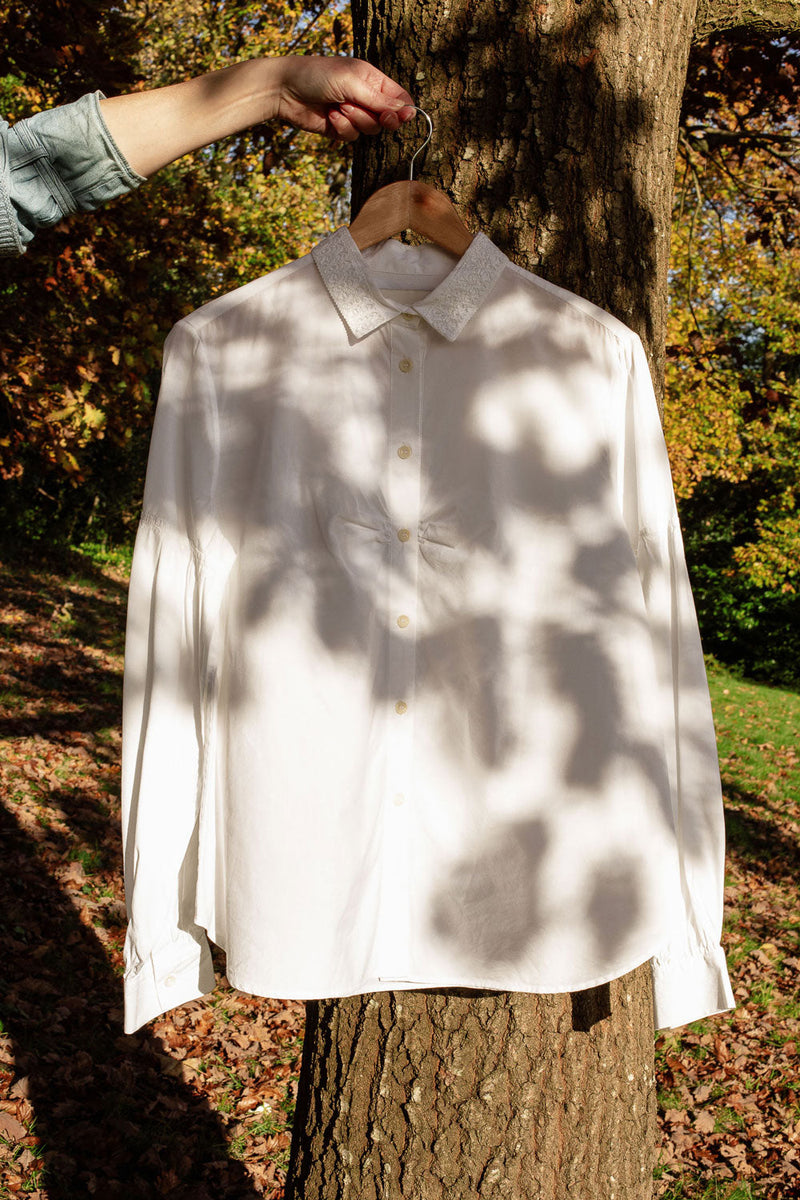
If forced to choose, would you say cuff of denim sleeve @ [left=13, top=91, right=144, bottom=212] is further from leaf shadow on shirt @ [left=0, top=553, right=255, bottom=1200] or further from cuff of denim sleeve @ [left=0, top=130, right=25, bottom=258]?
leaf shadow on shirt @ [left=0, top=553, right=255, bottom=1200]

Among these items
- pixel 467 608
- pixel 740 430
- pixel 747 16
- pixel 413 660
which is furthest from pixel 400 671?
pixel 740 430

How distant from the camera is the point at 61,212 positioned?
1.62 metres

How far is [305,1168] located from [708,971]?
108cm

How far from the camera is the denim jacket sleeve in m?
1.53

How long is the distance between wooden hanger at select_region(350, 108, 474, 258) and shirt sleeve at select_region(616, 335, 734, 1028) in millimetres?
435

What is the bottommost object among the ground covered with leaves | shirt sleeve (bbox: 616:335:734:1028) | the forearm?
the ground covered with leaves

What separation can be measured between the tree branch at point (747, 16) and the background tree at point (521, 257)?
1.38 ft

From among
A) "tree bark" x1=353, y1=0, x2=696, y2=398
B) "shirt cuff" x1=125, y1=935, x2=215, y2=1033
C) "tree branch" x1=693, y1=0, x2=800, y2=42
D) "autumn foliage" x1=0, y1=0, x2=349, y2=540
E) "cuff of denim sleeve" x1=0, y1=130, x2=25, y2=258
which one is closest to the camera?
"cuff of denim sleeve" x1=0, y1=130, x2=25, y2=258

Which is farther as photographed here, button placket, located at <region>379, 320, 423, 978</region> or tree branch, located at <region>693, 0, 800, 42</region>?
tree branch, located at <region>693, 0, 800, 42</region>

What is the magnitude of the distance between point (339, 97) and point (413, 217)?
262 mm

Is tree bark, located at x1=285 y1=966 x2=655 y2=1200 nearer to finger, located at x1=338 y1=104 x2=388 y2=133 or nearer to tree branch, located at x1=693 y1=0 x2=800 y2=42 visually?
finger, located at x1=338 y1=104 x2=388 y2=133

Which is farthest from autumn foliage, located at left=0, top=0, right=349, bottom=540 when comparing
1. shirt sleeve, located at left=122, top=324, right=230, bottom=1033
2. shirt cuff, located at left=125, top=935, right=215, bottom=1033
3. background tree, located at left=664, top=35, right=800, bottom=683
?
shirt cuff, located at left=125, top=935, right=215, bottom=1033

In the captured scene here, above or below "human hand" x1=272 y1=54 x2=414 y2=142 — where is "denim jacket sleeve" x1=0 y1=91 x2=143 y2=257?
below

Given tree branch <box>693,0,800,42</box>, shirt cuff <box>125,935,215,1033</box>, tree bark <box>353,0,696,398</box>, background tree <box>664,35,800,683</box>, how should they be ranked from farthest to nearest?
background tree <box>664,35,800,683</box> → tree branch <box>693,0,800,42</box> → tree bark <box>353,0,696,398</box> → shirt cuff <box>125,935,215,1033</box>
